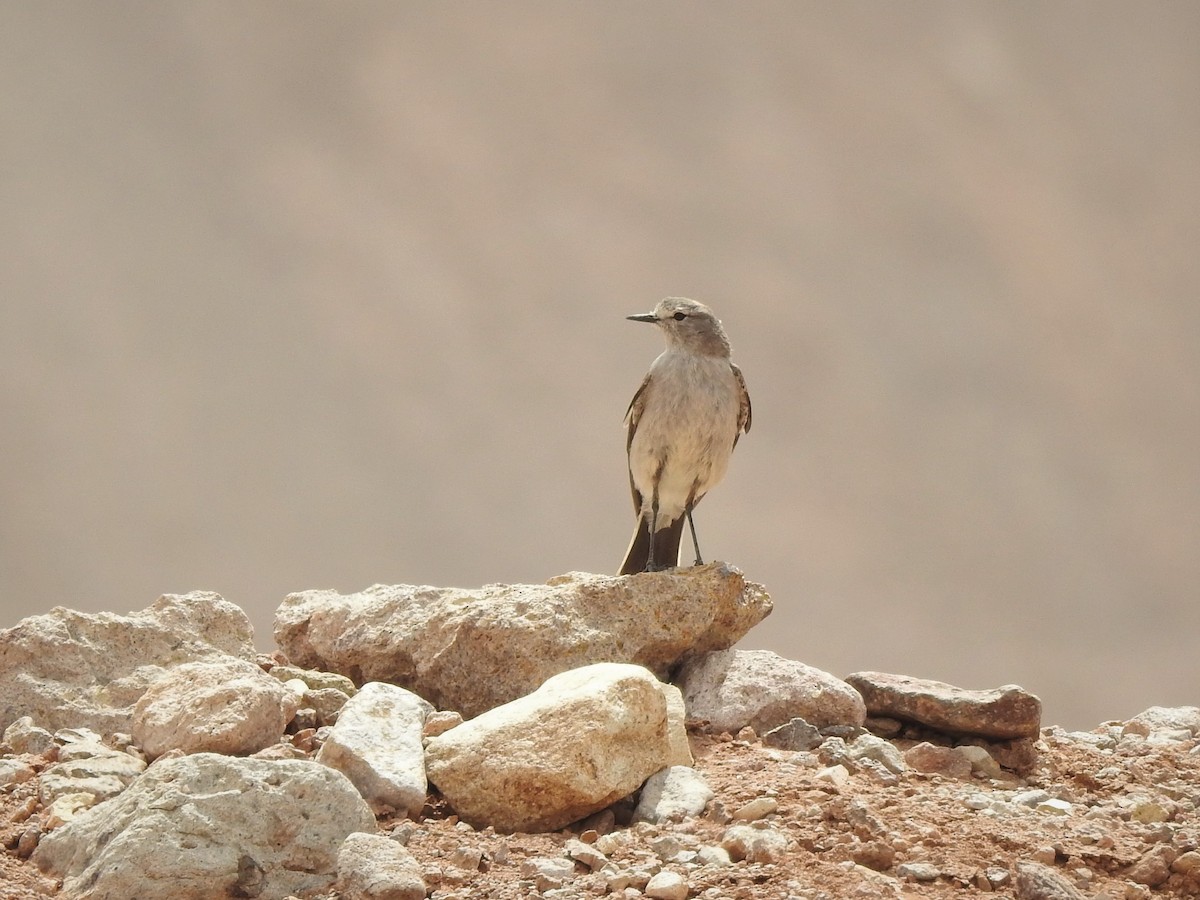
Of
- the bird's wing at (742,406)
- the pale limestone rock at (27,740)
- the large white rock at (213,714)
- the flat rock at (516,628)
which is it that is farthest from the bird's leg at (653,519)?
the pale limestone rock at (27,740)

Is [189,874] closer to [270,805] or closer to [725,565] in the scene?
[270,805]

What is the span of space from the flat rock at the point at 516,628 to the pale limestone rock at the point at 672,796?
1.32 meters

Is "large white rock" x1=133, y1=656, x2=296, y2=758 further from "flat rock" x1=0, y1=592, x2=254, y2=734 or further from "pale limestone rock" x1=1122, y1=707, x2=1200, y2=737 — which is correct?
"pale limestone rock" x1=1122, y1=707, x2=1200, y2=737

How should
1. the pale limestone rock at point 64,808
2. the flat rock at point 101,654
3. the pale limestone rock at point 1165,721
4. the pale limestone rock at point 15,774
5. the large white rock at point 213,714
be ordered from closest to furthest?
the pale limestone rock at point 64,808 → the pale limestone rock at point 15,774 → the large white rock at point 213,714 → the flat rock at point 101,654 → the pale limestone rock at point 1165,721

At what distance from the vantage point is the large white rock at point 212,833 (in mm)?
4633

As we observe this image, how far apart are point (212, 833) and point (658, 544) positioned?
17.6ft

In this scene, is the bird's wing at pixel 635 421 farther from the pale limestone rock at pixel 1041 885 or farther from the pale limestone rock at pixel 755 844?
the pale limestone rock at pixel 1041 885

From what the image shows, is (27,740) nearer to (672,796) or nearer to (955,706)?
(672,796)

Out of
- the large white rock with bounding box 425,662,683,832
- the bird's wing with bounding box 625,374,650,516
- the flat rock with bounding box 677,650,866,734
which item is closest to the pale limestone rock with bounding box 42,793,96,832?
the large white rock with bounding box 425,662,683,832

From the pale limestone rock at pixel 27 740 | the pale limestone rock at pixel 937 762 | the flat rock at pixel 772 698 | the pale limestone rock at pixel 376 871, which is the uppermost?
the flat rock at pixel 772 698

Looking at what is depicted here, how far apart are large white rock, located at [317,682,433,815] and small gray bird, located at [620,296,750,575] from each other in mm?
3470

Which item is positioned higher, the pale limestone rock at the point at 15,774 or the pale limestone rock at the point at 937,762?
the pale limestone rock at the point at 937,762

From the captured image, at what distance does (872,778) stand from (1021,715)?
128cm

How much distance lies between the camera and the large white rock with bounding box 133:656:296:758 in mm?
5883
